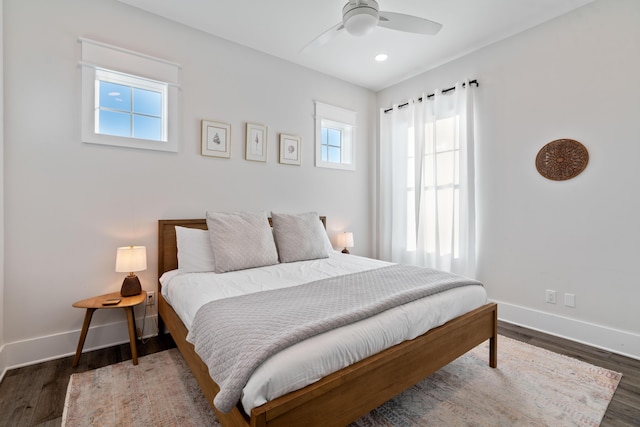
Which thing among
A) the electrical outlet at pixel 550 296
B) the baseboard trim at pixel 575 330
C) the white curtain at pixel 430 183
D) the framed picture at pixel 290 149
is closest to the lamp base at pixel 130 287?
the framed picture at pixel 290 149

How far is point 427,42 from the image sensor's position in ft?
10.1

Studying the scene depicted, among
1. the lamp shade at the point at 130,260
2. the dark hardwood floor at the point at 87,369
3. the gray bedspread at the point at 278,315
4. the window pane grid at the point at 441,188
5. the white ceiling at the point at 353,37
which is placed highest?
the white ceiling at the point at 353,37

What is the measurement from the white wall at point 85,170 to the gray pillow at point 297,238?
1.53 ft

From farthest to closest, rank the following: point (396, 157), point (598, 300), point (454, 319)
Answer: point (396, 157) → point (598, 300) → point (454, 319)

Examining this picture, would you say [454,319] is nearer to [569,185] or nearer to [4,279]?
[569,185]

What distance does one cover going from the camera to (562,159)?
103 inches

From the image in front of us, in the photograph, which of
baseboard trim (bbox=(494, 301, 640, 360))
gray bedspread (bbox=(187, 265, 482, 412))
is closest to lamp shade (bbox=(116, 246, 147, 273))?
gray bedspread (bbox=(187, 265, 482, 412))

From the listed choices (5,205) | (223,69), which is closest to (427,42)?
(223,69)

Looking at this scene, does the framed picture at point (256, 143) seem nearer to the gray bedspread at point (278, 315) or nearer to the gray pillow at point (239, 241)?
the gray pillow at point (239, 241)

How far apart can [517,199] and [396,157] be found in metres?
1.55

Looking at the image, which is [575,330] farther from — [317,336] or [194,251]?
[194,251]

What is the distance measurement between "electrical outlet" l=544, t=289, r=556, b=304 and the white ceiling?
2.49 meters

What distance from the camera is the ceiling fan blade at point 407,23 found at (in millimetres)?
1968

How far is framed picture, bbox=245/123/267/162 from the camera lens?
10.3 ft
